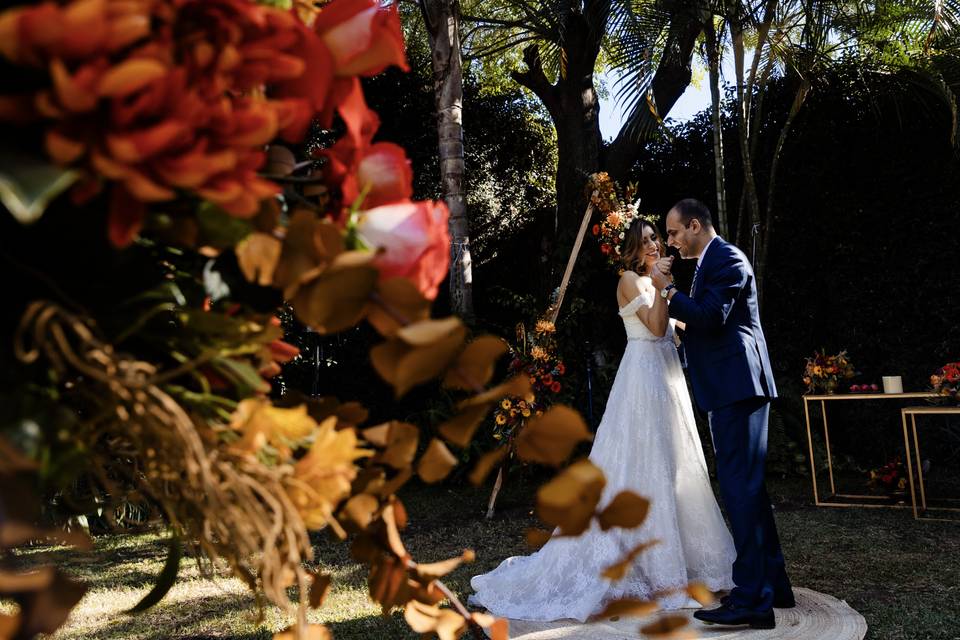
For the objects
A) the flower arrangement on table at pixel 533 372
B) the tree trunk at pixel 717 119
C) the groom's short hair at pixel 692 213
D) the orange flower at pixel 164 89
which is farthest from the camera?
the tree trunk at pixel 717 119

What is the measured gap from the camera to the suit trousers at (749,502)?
10.6 ft

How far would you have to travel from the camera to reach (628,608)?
329 millimetres

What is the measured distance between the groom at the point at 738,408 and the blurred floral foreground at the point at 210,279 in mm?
3128

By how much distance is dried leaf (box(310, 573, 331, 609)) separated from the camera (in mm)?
392

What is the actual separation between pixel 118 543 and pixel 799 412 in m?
5.51

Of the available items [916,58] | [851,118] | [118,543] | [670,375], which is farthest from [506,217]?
[118,543]

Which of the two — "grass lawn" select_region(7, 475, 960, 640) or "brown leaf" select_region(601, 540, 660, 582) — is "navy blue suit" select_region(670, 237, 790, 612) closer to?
"grass lawn" select_region(7, 475, 960, 640)

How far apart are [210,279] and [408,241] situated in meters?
0.09

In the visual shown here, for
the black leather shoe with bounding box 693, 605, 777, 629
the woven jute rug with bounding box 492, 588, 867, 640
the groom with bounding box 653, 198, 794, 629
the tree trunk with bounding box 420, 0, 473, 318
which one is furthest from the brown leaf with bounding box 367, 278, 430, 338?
the tree trunk with bounding box 420, 0, 473, 318

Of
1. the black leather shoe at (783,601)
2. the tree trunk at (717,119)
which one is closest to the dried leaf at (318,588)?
the black leather shoe at (783,601)

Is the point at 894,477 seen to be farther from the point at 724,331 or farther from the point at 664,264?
the point at 724,331

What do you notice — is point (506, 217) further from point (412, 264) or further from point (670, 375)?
point (412, 264)

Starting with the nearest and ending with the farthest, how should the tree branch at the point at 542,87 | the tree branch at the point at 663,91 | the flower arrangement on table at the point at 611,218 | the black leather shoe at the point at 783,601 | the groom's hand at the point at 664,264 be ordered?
the black leather shoe at the point at 783,601 < the groom's hand at the point at 664,264 < the flower arrangement on table at the point at 611,218 < the tree branch at the point at 663,91 < the tree branch at the point at 542,87

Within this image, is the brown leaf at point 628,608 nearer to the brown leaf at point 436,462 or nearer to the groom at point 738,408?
the brown leaf at point 436,462
